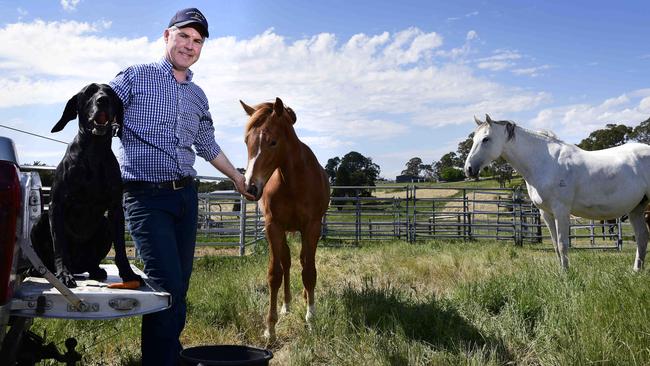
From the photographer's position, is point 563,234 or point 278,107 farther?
point 563,234

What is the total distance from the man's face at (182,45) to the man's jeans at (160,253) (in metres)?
0.79

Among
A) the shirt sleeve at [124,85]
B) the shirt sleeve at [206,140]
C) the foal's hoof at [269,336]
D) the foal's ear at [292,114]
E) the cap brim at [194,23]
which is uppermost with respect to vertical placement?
the cap brim at [194,23]

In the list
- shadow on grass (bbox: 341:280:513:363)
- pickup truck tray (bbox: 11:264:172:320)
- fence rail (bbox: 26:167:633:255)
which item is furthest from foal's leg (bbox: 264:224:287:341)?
fence rail (bbox: 26:167:633:255)

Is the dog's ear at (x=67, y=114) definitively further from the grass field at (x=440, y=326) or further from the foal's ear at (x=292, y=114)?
the foal's ear at (x=292, y=114)

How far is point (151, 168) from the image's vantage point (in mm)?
3107

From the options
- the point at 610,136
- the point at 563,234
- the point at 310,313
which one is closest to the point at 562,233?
the point at 563,234

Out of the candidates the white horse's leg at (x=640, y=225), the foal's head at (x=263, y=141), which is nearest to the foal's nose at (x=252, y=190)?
the foal's head at (x=263, y=141)

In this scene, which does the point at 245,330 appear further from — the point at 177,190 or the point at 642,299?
the point at 642,299

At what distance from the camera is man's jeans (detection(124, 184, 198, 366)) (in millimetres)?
2898

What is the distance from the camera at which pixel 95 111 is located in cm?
263

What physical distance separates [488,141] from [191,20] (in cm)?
543

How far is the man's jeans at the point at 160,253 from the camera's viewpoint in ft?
9.51

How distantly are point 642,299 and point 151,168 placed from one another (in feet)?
11.3

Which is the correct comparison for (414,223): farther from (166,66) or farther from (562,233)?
(166,66)
